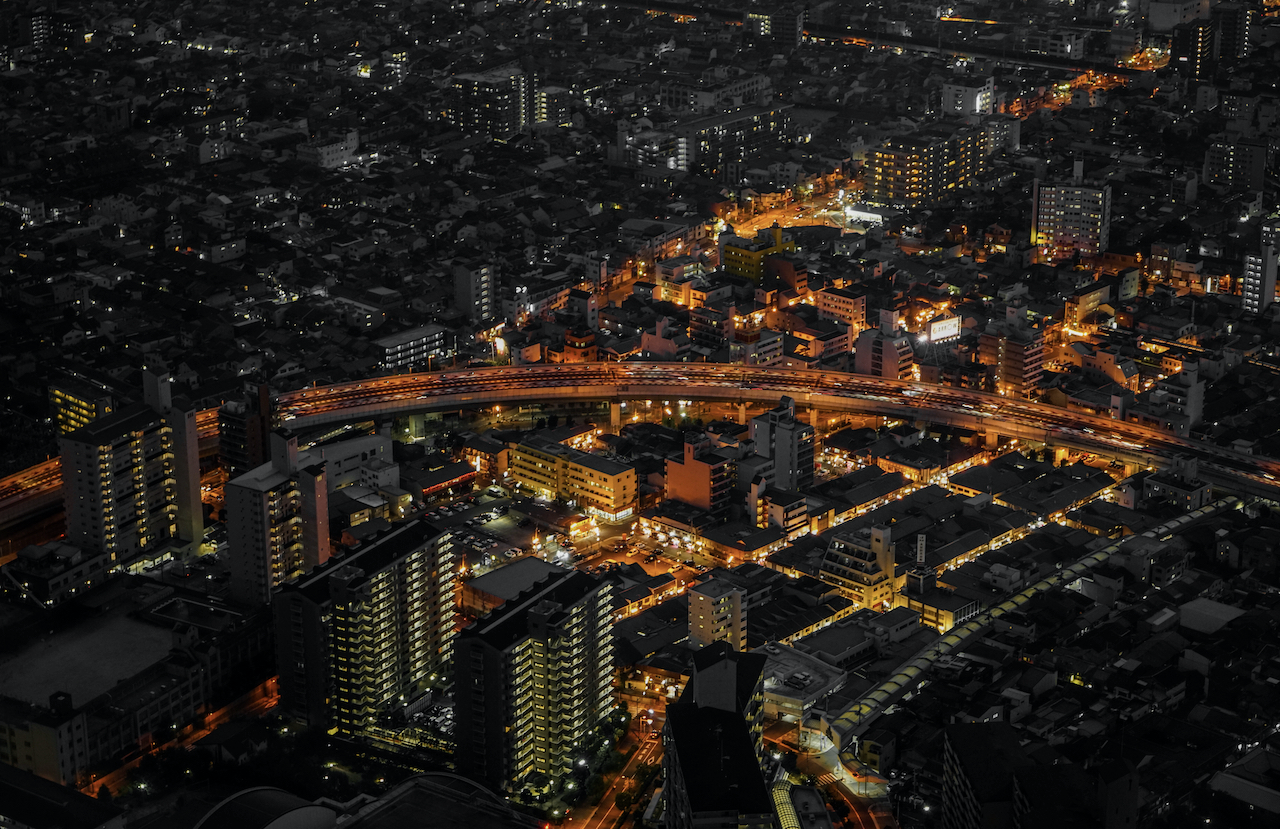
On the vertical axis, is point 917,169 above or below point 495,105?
below

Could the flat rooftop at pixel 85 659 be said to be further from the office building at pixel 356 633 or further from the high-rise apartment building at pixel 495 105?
the high-rise apartment building at pixel 495 105

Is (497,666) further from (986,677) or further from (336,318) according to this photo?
(336,318)

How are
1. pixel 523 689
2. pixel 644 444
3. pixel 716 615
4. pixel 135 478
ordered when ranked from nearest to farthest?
pixel 523 689
pixel 716 615
pixel 135 478
pixel 644 444

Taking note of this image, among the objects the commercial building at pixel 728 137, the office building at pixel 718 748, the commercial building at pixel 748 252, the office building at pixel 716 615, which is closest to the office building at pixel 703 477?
the office building at pixel 716 615

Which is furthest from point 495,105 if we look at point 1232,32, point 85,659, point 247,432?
point 85,659

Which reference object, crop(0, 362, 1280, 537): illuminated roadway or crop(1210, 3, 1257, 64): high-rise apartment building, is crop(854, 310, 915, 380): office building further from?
crop(1210, 3, 1257, 64): high-rise apartment building

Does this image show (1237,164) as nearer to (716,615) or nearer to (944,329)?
(944,329)
